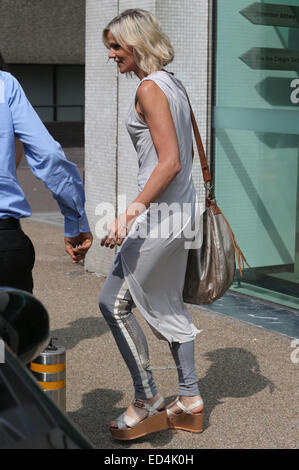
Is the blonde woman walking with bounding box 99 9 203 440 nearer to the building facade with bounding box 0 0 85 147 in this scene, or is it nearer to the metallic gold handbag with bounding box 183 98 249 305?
the metallic gold handbag with bounding box 183 98 249 305

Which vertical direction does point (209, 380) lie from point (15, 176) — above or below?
below

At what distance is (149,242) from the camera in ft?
13.2

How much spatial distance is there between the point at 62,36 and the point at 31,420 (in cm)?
2210

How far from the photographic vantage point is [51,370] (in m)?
3.92

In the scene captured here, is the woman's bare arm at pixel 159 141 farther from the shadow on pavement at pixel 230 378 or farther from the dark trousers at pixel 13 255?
the shadow on pavement at pixel 230 378

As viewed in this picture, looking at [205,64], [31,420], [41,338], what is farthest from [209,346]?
[31,420]

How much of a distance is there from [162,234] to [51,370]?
2.58 ft

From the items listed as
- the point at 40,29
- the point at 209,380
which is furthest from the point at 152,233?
the point at 40,29

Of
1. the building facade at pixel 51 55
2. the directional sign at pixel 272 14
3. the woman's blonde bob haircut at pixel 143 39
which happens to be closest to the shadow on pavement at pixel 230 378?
the woman's blonde bob haircut at pixel 143 39

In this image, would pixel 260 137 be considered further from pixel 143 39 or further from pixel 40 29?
pixel 40 29

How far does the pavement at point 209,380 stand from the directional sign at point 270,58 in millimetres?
2102

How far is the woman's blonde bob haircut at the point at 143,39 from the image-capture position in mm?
3811

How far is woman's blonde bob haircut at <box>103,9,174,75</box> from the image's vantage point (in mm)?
3811

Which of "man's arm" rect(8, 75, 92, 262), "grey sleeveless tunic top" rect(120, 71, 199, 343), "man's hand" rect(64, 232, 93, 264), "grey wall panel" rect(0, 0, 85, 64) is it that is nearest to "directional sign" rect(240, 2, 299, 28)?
"grey sleeveless tunic top" rect(120, 71, 199, 343)
